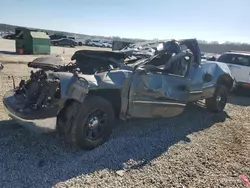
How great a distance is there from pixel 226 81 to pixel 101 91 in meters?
4.37

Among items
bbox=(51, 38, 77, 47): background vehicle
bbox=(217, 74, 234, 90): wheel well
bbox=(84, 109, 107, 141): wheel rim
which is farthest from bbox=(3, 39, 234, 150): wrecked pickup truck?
bbox=(51, 38, 77, 47): background vehicle

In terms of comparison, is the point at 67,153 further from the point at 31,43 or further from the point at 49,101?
the point at 31,43

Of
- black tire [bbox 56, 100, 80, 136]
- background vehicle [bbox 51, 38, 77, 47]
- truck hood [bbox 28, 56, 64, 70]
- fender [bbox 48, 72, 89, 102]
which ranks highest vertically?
background vehicle [bbox 51, 38, 77, 47]

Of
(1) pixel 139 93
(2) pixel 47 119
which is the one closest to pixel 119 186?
(2) pixel 47 119

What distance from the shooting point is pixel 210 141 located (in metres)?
4.91

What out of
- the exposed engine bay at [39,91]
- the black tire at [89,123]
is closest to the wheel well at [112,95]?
the black tire at [89,123]

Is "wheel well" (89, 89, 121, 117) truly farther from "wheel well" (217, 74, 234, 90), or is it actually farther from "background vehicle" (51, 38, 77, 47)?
"background vehicle" (51, 38, 77, 47)

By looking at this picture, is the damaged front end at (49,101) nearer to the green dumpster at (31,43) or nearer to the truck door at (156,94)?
the truck door at (156,94)

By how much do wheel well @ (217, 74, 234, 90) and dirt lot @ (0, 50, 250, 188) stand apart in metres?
1.85

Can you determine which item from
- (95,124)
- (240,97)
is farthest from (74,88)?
(240,97)

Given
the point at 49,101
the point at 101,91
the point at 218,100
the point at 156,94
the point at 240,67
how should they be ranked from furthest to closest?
the point at 240,67, the point at 218,100, the point at 156,94, the point at 101,91, the point at 49,101

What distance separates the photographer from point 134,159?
3.90 metres

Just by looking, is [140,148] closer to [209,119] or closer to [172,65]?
[172,65]

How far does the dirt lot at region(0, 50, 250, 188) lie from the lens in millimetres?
3316
